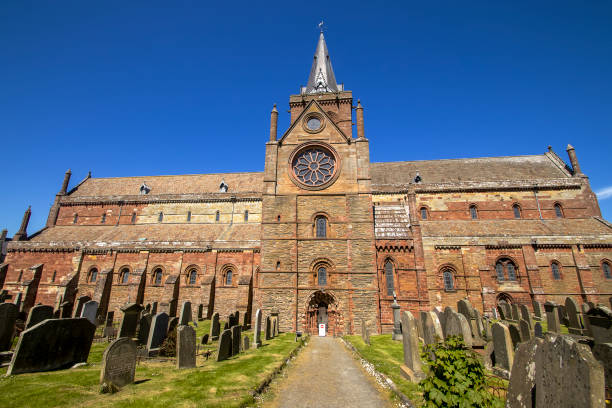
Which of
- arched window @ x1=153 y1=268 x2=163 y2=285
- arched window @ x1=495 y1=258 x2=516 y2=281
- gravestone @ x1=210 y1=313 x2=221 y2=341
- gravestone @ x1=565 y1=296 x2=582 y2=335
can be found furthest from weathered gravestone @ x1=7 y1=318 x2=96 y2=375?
arched window @ x1=495 y1=258 x2=516 y2=281

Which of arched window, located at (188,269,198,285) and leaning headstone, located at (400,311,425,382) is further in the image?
arched window, located at (188,269,198,285)

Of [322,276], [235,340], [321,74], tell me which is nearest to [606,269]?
[322,276]

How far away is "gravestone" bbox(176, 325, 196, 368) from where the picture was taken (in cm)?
998

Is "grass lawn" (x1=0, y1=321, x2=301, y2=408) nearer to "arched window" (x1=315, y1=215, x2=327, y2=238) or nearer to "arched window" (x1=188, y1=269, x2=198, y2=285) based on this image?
"arched window" (x1=315, y1=215, x2=327, y2=238)

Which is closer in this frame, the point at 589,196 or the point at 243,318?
the point at 243,318

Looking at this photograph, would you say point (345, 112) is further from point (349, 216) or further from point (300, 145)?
point (349, 216)

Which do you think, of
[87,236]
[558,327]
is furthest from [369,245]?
[87,236]

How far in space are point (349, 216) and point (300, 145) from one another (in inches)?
266

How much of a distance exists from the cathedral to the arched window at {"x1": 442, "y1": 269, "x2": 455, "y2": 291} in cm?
9

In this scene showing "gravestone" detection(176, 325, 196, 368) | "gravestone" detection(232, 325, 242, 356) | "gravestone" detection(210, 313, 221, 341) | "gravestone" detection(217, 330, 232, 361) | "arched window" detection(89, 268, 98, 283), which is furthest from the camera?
"arched window" detection(89, 268, 98, 283)

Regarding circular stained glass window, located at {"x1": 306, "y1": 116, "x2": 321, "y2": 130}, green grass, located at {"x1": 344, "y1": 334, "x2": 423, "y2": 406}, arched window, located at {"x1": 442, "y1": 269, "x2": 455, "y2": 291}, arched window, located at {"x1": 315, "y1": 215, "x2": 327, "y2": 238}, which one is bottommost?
green grass, located at {"x1": 344, "y1": 334, "x2": 423, "y2": 406}

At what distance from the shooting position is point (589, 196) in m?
25.6

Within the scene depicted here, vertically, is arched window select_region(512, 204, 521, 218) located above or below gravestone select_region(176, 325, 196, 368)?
above

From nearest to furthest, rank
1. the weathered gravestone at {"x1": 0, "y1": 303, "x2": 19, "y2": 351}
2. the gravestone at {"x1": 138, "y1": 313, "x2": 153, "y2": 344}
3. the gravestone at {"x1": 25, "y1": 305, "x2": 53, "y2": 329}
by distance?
the weathered gravestone at {"x1": 0, "y1": 303, "x2": 19, "y2": 351}
the gravestone at {"x1": 25, "y1": 305, "x2": 53, "y2": 329}
the gravestone at {"x1": 138, "y1": 313, "x2": 153, "y2": 344}
